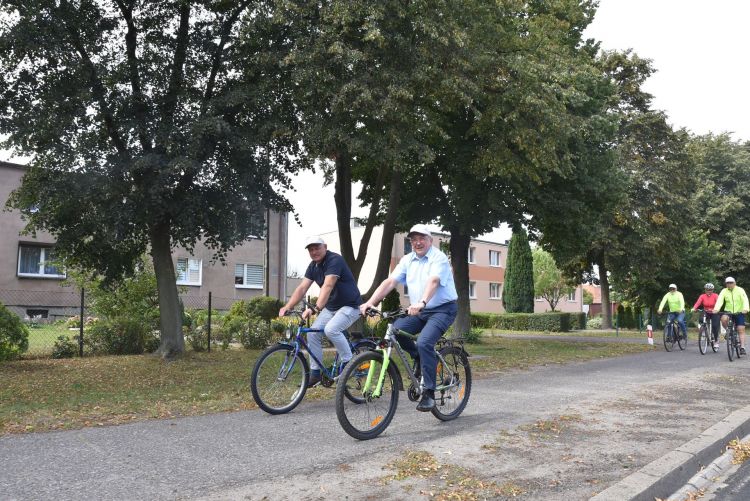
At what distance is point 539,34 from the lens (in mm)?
15219

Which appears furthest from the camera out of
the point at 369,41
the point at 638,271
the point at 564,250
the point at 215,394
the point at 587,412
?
the point at 638,271

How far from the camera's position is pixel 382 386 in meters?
5.47

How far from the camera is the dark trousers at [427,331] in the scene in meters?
5.77

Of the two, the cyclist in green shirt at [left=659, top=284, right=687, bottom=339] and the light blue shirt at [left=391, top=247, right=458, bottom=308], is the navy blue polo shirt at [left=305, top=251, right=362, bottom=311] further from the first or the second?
the cyclist in green shirt at [left=659, top=284, right=687, bottom=339]

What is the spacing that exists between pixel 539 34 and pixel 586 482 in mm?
13264

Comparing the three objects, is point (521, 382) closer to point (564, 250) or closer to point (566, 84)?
point (566, 84)

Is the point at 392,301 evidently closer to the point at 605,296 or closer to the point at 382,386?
the point at 382,386

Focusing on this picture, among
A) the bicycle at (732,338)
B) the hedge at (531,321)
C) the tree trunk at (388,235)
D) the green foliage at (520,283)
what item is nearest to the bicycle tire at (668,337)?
the bicycle at (732,338)

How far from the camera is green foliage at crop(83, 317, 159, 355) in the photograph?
46.4ft

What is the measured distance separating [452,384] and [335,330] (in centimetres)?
132

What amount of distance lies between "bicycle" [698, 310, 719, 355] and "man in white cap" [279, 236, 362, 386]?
11.8 m

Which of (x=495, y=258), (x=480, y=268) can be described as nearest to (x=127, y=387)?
(x=480, y=268)

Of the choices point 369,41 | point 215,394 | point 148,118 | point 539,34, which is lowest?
point 215,394

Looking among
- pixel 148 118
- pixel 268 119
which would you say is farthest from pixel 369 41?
pixel 148 118
